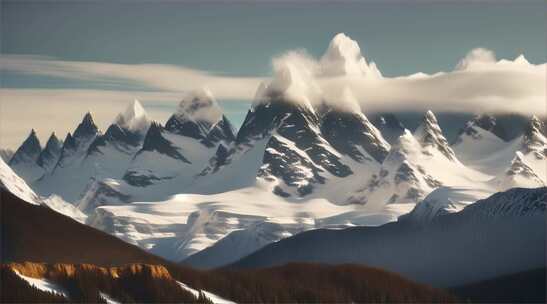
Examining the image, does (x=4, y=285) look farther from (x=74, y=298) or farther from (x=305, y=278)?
(x=305, y=278)

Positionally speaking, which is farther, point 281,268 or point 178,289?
point 281,268

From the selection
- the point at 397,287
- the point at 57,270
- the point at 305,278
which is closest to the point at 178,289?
the point at 57,270

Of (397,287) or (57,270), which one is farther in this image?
(397,287)

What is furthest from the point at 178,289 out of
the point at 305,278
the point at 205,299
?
the point at 305,278

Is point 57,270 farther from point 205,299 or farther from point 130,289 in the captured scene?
point 205,299

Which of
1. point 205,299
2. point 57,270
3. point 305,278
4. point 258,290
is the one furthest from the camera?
point 305,278

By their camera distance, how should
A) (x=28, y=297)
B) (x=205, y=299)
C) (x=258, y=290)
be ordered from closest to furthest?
(x=28, y=297) < (x=205, y=299) < (x=258, y=290)

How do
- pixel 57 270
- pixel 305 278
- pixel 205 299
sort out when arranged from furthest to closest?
pixel 305 278
pixel 205 299
pixel 57 270

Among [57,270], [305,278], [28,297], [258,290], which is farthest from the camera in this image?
[305,278]
